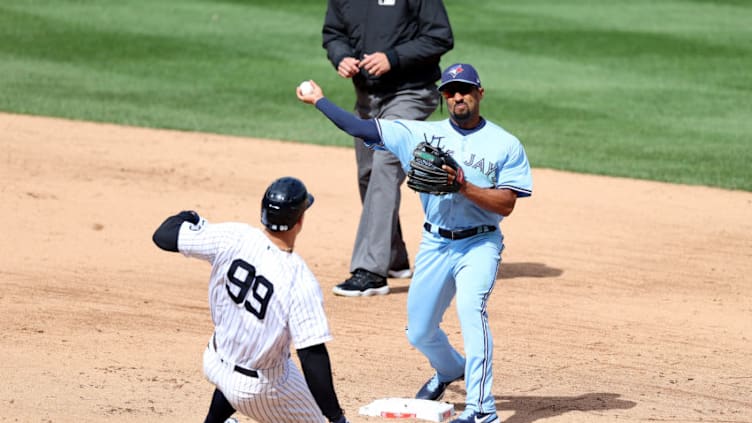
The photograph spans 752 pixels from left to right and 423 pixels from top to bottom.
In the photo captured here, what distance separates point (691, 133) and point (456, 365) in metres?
9.01

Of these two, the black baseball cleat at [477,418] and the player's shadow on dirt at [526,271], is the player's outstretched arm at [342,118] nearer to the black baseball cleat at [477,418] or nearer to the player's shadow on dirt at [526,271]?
the black baseball cleat at [477,418]

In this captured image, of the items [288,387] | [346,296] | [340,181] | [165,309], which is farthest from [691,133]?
[288,387]

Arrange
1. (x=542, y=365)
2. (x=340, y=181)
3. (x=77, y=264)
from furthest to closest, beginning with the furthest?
(x=340, y=181) → (x=77, y=264) → (x=542, y=365)

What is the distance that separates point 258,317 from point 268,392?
331 mm

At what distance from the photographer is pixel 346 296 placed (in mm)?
8609

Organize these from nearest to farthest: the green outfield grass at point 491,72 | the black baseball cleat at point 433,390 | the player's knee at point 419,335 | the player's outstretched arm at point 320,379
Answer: the player's outstretched arm at point 320,379, the player's knee at point 419,335, the black baseball cleat at point 433,390, the green outfield grass at point 491,72

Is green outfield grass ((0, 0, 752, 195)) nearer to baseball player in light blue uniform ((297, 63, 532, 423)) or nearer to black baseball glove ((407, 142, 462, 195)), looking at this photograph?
baseball player in light blue uniform ((297, 63, 532, 423))

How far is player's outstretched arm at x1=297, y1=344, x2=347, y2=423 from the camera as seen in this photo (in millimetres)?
4680

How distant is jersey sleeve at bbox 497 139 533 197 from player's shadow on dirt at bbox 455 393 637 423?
3.68 ft

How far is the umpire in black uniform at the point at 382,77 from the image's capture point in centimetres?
864

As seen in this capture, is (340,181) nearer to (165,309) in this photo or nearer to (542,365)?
(165,309)

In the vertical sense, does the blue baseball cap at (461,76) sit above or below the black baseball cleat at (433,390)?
above

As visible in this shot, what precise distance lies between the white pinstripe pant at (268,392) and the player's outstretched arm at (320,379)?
0.26m

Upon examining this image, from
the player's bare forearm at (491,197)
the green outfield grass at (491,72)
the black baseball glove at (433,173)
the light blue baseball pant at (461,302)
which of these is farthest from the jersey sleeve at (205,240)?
the green outfield grass at (491,72)
